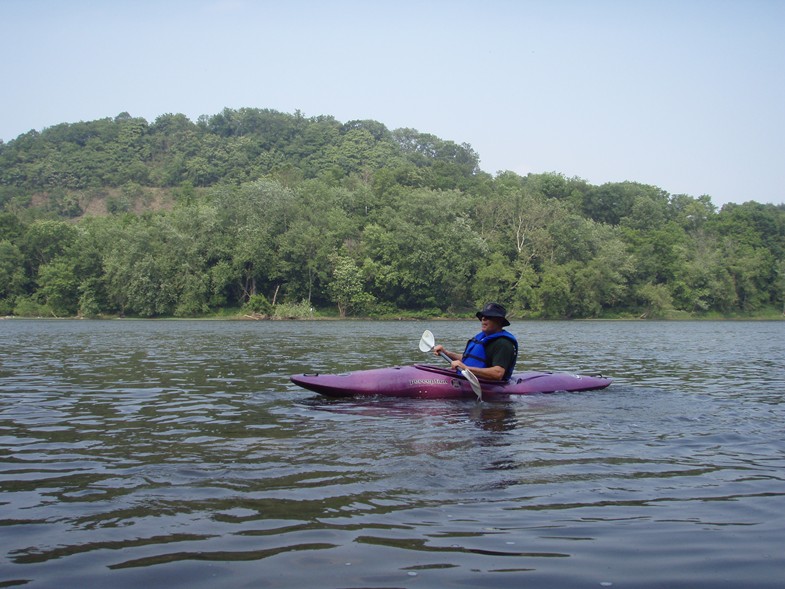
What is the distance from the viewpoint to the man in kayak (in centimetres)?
1038

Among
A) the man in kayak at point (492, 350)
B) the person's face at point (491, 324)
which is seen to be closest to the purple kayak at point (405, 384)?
the man in kayak at point (492, 350)

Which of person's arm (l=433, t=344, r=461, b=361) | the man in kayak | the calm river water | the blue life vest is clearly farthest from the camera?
person's arm (l=433, t=344, r=461, b=361)

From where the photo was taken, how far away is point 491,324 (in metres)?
10.5

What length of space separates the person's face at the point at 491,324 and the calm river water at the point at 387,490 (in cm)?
117

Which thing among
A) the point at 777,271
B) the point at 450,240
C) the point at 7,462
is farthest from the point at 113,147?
the point at 7,462

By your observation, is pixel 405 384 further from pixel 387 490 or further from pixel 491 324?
pixel 387 490

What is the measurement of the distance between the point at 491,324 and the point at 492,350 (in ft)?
1.35

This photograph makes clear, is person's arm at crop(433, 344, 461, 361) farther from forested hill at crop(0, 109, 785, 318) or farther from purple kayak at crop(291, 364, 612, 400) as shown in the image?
forested hill at crop(0, 109, 785, 318)

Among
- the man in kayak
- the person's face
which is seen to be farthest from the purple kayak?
the person's face

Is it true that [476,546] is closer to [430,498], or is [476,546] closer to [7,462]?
[430,498]

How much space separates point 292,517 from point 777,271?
77973 millimetres

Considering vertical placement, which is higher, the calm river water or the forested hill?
the forested hill

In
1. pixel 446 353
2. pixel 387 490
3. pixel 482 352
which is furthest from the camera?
pixel 446 353

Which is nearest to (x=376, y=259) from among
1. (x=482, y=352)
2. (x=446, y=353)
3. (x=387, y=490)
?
(x=446, y=353)
